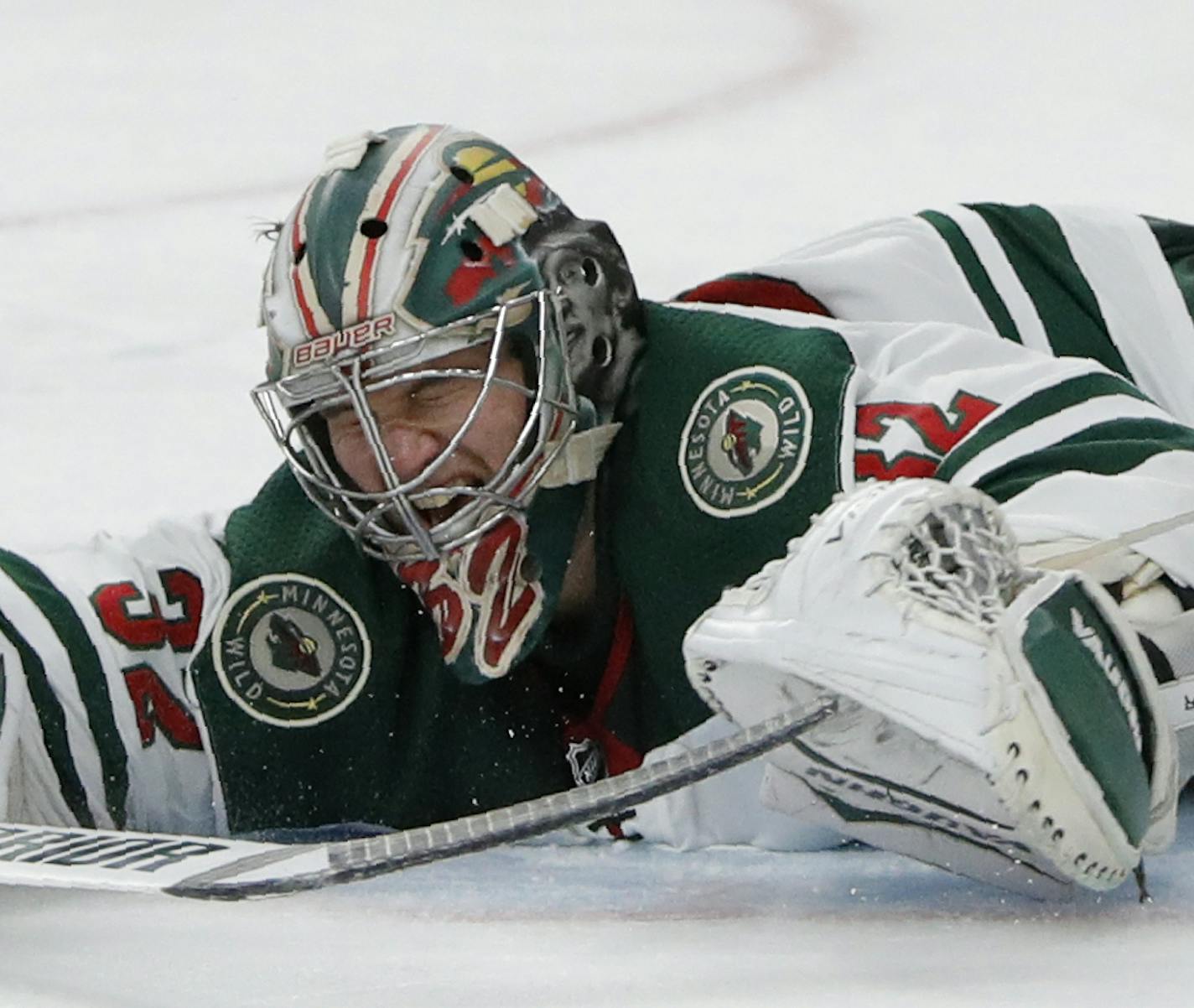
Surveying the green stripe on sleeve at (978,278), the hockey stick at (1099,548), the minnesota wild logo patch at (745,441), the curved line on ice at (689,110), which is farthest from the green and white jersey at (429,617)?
the curved line on ice at (689,110)

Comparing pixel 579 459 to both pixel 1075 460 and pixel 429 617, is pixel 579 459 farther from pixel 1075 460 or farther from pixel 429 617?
pixel 1075 460

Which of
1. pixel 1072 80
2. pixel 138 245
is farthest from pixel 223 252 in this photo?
pixel 1072 80

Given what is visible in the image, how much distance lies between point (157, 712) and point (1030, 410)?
0.86 metres

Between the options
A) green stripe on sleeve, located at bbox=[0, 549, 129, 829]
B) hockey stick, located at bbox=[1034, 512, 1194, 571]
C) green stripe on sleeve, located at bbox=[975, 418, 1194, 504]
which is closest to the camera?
hockey stick, located at bbox=[1034, 512, 1194, 571]

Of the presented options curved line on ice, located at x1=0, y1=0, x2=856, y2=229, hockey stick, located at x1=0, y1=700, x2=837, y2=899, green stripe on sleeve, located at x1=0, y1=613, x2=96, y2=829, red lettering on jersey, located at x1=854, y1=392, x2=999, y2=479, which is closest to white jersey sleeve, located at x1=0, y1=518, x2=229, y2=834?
green stripe on sleeve, located at x1=0, y1=613, x2=96, y2=829

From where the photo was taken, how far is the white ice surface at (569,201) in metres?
1.86

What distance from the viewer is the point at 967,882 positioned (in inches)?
80.1

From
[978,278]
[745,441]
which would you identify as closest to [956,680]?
[745,441]

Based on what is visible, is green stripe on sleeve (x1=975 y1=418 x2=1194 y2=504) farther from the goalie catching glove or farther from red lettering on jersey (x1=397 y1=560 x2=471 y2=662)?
red lettering on jersey (x1=397 y1=560 x2=471 y2=662)

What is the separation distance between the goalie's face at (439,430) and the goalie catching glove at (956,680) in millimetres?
423

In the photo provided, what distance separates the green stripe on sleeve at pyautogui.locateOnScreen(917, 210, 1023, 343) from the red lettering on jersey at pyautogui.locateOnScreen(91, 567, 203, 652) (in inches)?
35.5

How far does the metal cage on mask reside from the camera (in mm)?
2238

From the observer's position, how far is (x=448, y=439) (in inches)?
88.9

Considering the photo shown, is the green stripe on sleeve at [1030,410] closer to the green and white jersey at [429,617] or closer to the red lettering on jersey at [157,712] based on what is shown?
the green and white jersey at [429,617]
